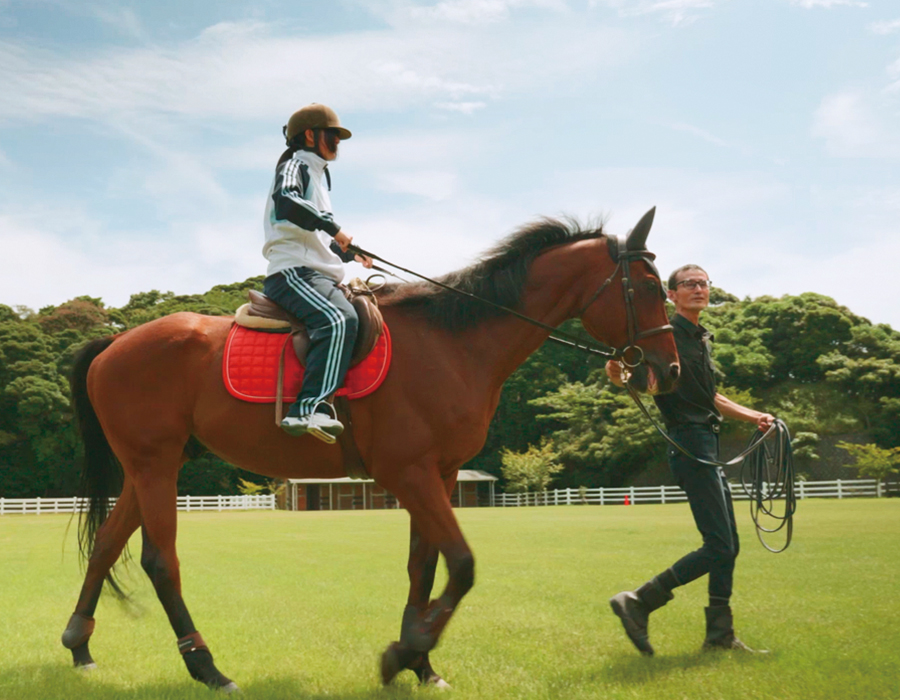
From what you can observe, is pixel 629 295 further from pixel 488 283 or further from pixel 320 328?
pixel 320 328

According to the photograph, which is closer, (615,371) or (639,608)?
(615,371)

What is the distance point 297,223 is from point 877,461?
4342 cm

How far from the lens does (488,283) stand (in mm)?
5504

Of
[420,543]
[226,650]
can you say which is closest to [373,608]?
[226,650]

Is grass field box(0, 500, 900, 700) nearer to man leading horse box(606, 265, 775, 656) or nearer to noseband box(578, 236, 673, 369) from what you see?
man leading horse box(606, 265, 775, 656)

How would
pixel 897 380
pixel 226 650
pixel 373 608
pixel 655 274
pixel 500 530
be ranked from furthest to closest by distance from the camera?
pixel 897 380 → pixel 500 530 → pixel 373 608 → pixel 226 650 → pixel 655 274

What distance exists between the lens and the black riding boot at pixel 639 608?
572 centimetres

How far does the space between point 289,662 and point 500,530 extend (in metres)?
15.6

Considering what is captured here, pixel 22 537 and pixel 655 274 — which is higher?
pixel 655 274

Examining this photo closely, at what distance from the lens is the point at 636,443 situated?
161ft

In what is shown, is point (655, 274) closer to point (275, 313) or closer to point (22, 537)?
point (275, 313)

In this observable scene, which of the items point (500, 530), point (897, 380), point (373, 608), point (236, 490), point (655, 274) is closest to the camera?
point (655, 274)

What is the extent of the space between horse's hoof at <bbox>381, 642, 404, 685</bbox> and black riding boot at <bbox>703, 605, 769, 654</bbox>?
2387 mm

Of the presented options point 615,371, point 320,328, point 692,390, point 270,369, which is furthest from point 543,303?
point 270,369
